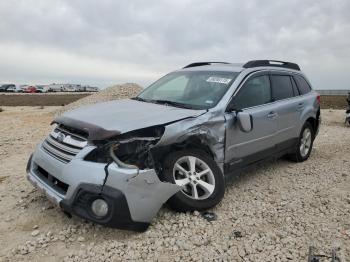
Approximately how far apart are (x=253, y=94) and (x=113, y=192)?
2.63 meters

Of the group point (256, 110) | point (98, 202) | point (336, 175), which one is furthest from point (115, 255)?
point (336, 175)

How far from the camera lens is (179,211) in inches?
167

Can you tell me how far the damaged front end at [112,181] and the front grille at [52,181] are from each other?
0.4 inches

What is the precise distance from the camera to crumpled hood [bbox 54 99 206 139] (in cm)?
394

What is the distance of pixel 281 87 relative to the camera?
613 cm

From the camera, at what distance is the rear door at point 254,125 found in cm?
484

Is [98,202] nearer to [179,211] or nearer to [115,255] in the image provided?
[115,255]

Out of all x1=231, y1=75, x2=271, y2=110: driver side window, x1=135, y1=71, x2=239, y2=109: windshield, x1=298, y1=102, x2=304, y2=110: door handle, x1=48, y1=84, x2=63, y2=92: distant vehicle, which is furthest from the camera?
x1=48, y1=84, x2=63, y2=92: distant vehicle

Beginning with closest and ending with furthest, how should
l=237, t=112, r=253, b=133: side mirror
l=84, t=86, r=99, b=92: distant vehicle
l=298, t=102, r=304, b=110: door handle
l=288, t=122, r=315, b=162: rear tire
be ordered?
l=237, t=112, r=253, b=133: side mirror
l=298, t=102, r=304, b=110: door handle
l=288, t=122, r=315, b=162: rear tire
l=84, t=86, r=99, b=92: distant vehicle

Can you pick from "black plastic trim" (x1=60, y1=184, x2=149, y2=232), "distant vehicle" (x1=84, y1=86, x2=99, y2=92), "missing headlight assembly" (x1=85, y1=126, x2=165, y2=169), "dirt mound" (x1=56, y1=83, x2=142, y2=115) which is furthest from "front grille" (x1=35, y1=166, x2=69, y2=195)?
"distant vehicle" (x1=84, y1=86, x2=99, y2=92)

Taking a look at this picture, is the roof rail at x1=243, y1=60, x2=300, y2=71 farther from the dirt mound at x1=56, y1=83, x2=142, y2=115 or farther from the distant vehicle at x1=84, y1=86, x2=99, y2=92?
the distant vehicle at x1=84, y1=86, x2=99, y2=92

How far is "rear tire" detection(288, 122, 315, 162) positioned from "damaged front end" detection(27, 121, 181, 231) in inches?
134

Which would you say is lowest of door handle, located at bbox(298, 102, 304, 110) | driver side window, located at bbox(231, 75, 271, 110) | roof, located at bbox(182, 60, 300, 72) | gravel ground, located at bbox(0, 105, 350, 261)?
gravel ground, located at bbox(0, 105, 350, 261)

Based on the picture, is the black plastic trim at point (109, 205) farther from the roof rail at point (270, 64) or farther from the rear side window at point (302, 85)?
the rear side window at point (302, 85)
